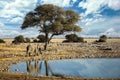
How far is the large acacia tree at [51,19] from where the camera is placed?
208 feet

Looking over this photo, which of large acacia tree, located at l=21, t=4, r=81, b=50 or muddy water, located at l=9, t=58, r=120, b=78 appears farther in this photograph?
large acacia tree, located at l=21, t=4, r=81, b=50

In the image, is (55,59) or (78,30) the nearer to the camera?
(55,59)

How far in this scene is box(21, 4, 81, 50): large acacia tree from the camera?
63344 millimetres

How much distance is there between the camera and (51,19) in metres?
64.2

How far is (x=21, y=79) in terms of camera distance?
25672 millimetres

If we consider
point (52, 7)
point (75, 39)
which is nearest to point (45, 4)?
point (52, 7)

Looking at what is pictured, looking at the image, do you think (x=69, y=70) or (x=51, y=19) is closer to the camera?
(x=69, y=70)

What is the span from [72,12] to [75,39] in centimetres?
3922

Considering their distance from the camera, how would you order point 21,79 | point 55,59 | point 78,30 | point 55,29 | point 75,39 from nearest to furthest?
point 21,79, point 55,59, point 55,29, point 78,30, point 75,39

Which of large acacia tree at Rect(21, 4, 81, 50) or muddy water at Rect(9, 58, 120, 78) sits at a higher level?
large acacia tree at Rect(21, 4, 81, 50)

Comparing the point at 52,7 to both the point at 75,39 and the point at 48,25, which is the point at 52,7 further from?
the point at 75,39

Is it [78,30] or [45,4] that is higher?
[45,4]

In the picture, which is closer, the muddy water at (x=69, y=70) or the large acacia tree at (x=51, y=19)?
the muddy water at (x=69, y=70)

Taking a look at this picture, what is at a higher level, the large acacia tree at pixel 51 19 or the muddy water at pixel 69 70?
the large acacia tree at pixel 51 19
